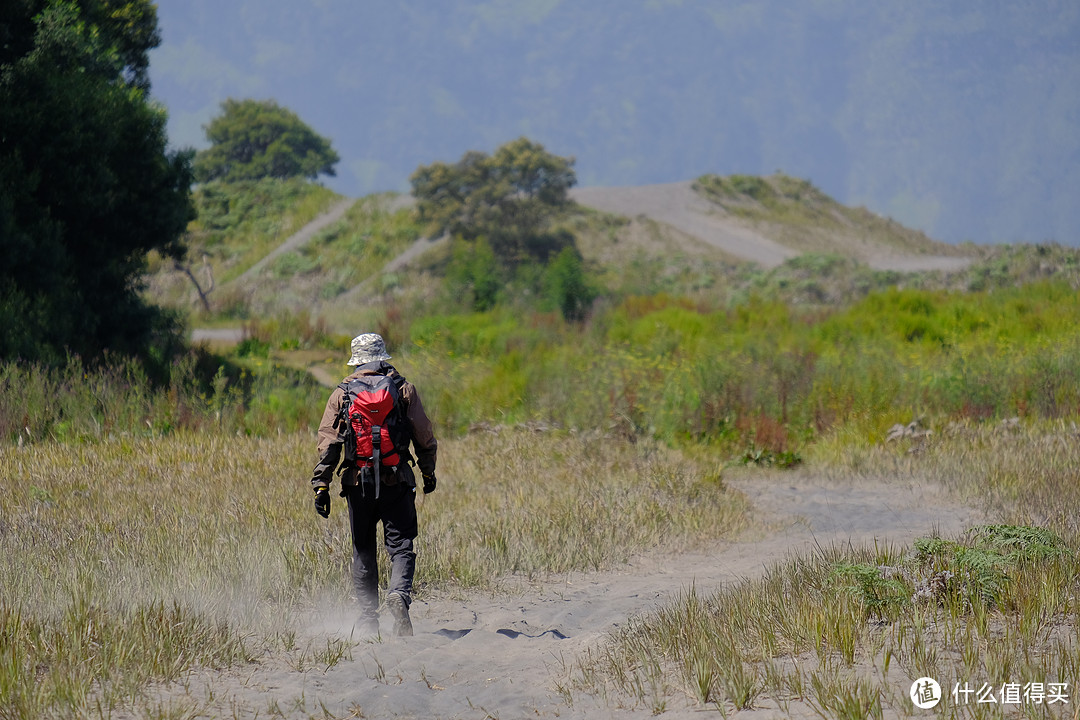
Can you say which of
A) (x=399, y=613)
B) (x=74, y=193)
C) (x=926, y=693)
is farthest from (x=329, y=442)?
(x=74, y=193)

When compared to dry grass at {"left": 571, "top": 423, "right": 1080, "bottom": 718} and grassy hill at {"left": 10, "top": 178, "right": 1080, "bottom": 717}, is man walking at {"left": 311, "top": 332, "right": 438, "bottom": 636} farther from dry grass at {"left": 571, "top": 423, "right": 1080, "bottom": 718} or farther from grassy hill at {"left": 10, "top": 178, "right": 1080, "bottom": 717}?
dry grass at {"left": 571, "top": 423, "right": 1080, "bottom": 718}

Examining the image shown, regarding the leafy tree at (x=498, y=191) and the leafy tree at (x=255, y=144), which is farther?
the leafy tree at (x=255, y=144)

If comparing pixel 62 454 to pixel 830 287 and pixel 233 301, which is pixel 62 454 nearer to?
pixel 233 301

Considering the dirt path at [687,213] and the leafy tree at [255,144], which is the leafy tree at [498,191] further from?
the leafy tree at [255,144]

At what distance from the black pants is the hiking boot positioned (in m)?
0.03

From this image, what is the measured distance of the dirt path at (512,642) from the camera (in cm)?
429

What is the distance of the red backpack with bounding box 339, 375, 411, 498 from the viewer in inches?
200

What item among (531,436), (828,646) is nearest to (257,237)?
(531,436)

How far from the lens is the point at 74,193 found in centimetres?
1509

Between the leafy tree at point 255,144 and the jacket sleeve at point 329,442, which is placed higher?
the leafy tree at point 255,144

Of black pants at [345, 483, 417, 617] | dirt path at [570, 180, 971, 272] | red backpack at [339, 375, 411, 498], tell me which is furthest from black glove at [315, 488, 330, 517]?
dirt path at [570, 180, 971, 272]

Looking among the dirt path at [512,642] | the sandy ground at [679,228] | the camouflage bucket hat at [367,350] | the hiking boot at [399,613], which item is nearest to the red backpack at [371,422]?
the camouflage bucket hat at [367,350]

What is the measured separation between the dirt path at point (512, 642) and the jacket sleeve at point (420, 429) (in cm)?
102

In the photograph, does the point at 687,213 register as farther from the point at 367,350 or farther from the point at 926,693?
the point at 926,693
